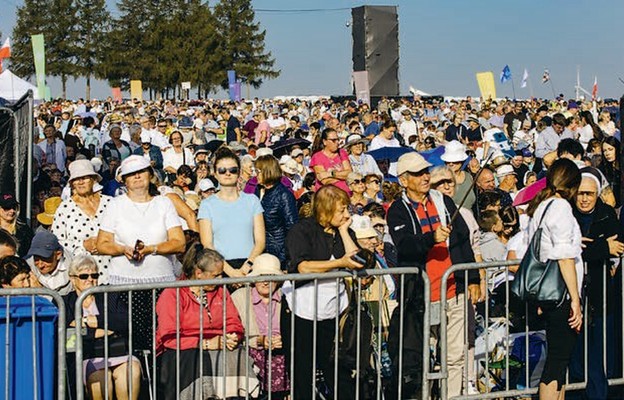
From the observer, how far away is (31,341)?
20.3 feet

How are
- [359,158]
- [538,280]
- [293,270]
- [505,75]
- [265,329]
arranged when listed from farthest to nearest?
[505,75]
[359,158]
[265,329]
[293,270]
[538,280]

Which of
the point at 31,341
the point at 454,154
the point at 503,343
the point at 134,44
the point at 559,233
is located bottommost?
the point at 503,343

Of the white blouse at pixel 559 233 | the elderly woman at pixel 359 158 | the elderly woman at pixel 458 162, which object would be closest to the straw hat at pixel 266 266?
the white blouse at pixel 559 233

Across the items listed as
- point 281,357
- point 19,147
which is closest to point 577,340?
point 281,357

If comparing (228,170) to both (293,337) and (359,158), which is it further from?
(359,158)

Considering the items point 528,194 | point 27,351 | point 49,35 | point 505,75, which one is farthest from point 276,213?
point 49,35

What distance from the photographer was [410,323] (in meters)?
7.27

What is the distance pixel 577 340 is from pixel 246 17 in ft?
341

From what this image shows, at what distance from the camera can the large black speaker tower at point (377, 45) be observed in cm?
3141

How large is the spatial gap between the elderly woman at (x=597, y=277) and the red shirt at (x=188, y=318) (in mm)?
2549

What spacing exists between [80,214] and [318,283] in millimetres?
2811

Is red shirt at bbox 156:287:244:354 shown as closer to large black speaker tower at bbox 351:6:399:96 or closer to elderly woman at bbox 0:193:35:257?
elderly woman at bbox 0:193:35:257

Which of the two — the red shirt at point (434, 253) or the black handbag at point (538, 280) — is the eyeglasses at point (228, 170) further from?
the black handbag at point (538, 280)

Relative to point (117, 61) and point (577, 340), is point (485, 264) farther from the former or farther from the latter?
point (117, 61)
